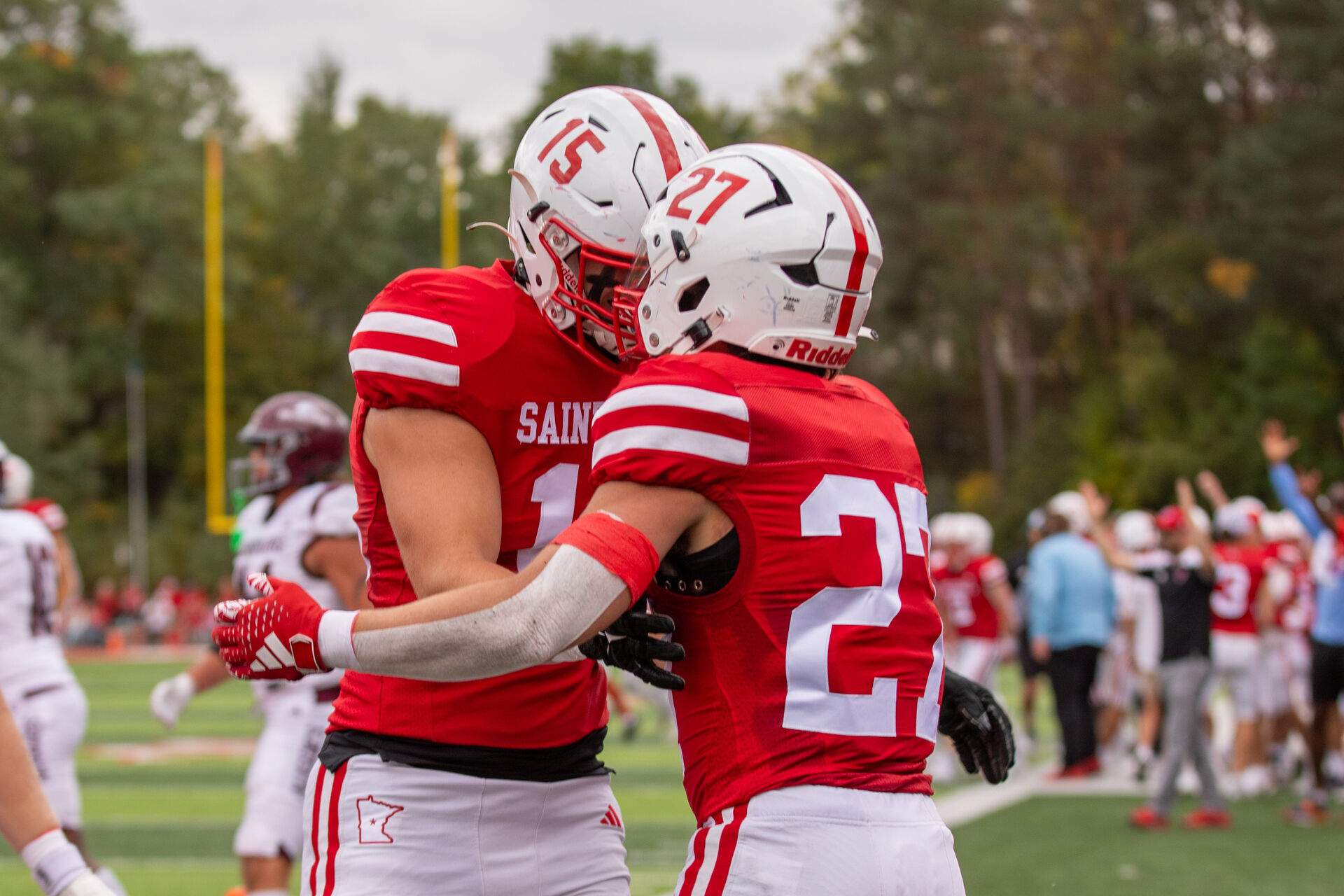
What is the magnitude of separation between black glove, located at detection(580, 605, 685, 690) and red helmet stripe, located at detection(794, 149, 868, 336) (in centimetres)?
55

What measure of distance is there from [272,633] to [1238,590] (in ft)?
31.5

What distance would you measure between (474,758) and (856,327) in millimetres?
1002

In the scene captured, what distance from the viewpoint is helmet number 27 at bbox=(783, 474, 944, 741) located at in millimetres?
2270

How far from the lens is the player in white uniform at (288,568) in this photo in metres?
5.02

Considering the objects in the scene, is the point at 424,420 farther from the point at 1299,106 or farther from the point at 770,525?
the point at 1299,106

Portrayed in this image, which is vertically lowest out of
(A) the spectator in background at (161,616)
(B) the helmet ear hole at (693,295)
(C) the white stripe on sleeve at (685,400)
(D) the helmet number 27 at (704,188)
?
(A) the spectator in background at (161,616)

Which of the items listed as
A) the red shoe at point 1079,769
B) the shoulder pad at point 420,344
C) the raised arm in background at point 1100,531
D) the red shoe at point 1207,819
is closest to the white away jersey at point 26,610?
the shoulder pad at point 420,344

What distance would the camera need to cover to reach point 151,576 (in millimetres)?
42750

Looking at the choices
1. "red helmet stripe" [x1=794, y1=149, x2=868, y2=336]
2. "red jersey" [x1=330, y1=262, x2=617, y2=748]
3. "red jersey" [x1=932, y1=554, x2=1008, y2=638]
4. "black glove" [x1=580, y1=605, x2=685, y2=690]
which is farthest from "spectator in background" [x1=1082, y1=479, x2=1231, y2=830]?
"black glove" [x1=580, y1=605, x2=685, y2=690]

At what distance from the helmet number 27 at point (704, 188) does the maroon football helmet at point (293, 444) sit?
3394mm

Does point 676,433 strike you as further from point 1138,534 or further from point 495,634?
point 1138,534

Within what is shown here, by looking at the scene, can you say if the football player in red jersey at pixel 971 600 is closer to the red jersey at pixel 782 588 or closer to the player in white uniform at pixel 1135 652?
the player in white uniform at pixel 1135 652

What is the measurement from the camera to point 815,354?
2.48m

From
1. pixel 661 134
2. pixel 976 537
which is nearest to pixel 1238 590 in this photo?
pixel 976 537
